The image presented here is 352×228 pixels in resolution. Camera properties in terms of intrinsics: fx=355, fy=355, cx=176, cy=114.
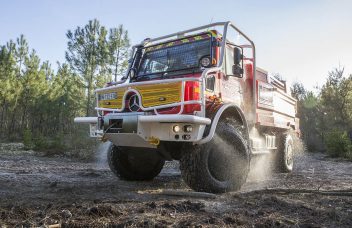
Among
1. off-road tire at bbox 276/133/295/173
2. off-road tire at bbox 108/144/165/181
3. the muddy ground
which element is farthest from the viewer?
off-road tire at bbox 276/133/295/173

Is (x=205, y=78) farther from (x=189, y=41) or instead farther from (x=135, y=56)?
(x=135, y=56)

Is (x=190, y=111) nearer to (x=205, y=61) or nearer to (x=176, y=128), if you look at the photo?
(x=176, y=128)

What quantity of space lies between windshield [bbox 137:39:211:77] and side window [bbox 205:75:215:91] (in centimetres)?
35

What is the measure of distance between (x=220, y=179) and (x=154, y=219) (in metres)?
2.31

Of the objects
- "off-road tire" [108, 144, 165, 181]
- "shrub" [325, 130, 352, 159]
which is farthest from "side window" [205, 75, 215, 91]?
"shrub" [325, 130, 352, 159]

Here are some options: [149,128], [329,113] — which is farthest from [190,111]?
[329,113]

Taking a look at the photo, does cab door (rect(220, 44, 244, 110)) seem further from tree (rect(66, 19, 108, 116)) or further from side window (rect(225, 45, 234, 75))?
tree (rect(66, 19, 108, 116))

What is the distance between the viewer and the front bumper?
4865 millimetres

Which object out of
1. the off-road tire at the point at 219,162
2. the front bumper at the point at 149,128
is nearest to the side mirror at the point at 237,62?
the off-road tire at the point at 219,162

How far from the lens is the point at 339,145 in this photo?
682 inches

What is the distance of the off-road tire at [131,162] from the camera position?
6.67 meters

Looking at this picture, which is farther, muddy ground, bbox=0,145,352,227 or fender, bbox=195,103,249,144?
fender, bbox=195,103,249,144

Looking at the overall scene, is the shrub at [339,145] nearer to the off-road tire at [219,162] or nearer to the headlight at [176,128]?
the off-road tire at [219,162]

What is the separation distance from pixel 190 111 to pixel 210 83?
813 mm
